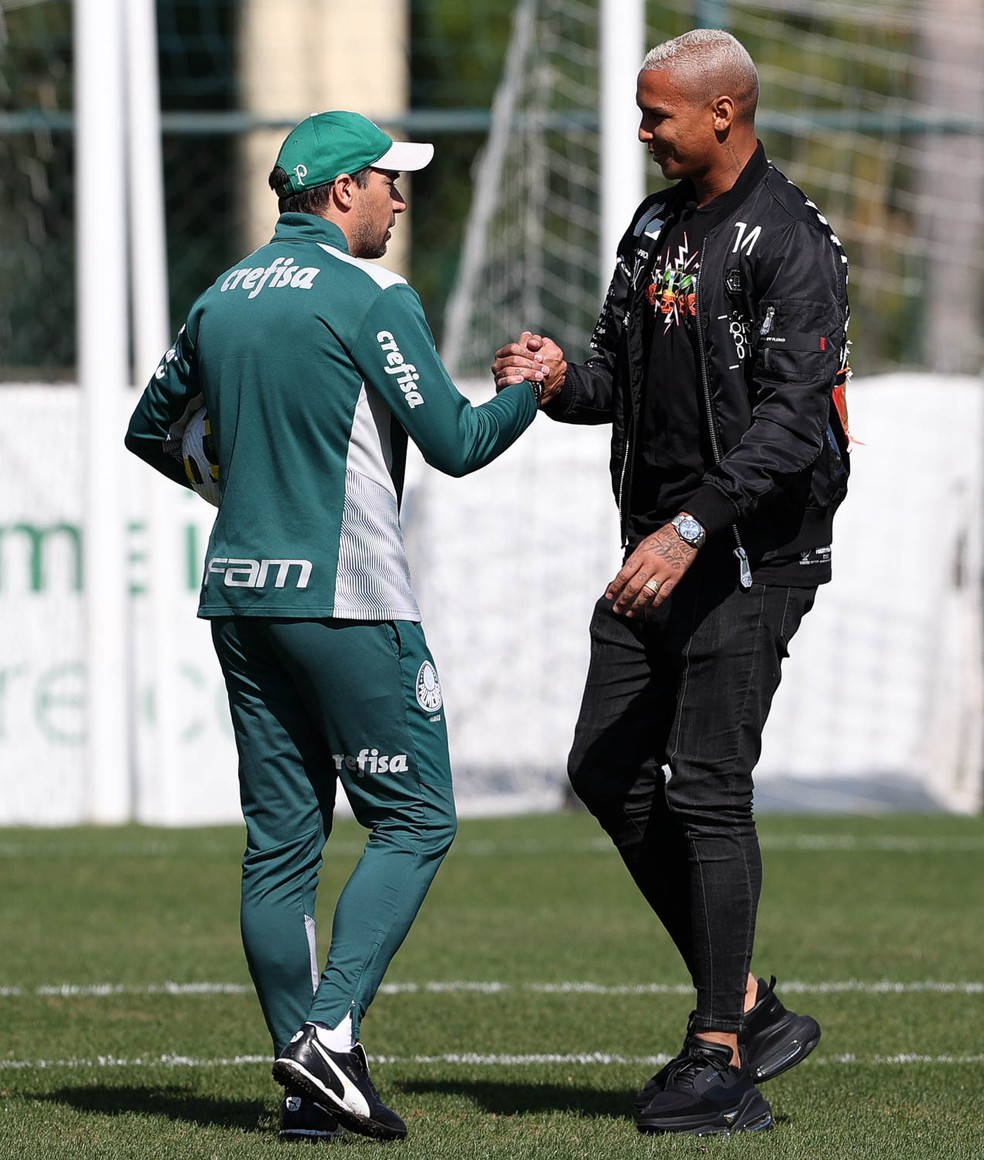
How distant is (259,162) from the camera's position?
1691cm

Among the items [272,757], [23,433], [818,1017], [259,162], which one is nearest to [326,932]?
[818,1017]

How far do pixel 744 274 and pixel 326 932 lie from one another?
4.12m

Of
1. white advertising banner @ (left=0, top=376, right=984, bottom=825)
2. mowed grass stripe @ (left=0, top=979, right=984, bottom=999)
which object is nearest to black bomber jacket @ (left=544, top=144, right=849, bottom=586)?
mowed grass stripe @ (left=0, top=979, right=984, bottom=999)

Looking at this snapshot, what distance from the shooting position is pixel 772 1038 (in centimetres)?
488

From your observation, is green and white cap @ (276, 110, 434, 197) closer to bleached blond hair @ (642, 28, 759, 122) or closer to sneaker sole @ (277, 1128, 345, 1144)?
bleached blond hair @ (642, 28, 759, 122)

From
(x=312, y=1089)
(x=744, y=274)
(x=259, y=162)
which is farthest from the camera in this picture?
(x=259, y=162)

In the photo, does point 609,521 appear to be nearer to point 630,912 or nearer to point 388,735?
point 630,912

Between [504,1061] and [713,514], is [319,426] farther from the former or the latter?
[504,1061]

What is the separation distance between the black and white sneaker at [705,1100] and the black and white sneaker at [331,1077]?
2.00ft

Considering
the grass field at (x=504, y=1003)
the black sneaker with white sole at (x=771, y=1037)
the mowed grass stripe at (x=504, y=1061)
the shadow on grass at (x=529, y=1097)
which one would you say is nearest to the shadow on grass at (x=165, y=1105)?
the grass field at (x=504, y=1003)

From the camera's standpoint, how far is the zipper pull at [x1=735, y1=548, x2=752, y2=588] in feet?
15.5

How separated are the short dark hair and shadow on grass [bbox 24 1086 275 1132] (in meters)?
1.97

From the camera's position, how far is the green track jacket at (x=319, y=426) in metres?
4.44

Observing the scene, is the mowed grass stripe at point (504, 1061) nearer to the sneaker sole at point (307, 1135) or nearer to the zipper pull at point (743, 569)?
the sneaker sole at point (307, 1135)
